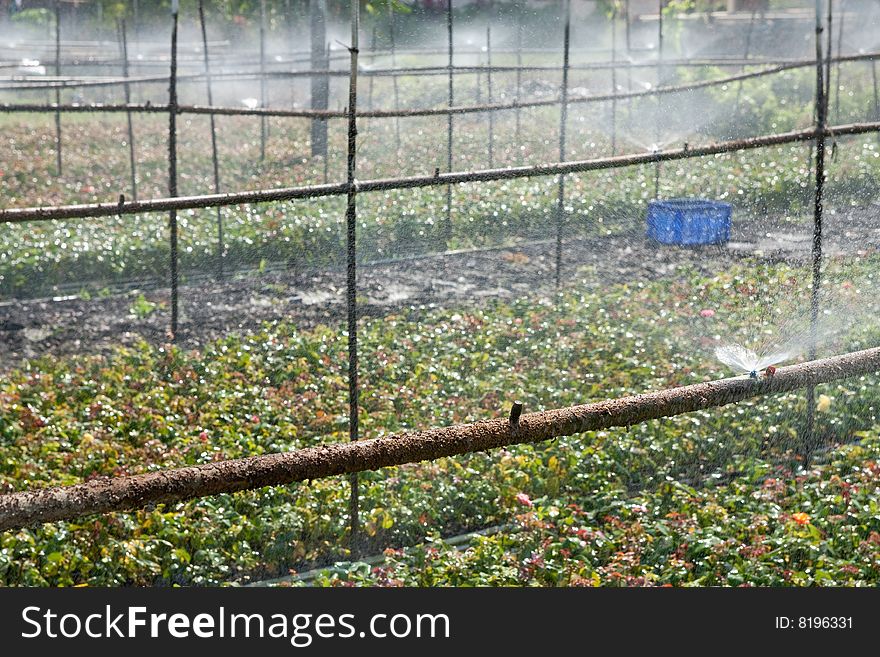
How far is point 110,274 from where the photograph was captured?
35.3ft

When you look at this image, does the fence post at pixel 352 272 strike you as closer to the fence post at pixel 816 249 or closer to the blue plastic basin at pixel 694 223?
the fence post at pixel 816 249

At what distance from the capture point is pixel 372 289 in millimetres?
9484

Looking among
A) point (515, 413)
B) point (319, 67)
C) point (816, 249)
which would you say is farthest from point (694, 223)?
point (319, 67)

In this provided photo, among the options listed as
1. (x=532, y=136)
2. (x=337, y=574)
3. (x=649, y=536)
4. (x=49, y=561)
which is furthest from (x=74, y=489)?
(x=532, y=136)

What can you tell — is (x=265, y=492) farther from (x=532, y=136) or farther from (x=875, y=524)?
(x=532, y=136)

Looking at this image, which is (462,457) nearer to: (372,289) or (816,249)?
(816,249)

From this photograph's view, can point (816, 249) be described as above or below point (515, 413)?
below

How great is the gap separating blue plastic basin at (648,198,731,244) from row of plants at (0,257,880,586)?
1567 millimetres

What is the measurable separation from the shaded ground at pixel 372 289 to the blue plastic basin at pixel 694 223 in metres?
0.14

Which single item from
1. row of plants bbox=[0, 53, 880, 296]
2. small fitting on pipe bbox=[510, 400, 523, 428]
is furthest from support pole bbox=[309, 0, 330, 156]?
small fitting on pipe bbox=[510, 400, 523, 428]

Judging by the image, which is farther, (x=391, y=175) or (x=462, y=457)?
(x=391, y=175)

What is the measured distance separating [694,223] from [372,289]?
300 centimetres

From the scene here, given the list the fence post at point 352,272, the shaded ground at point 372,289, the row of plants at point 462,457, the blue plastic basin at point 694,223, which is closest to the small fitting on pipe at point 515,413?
the row of plants at point 462,457

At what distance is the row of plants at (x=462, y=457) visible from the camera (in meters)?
4.79
